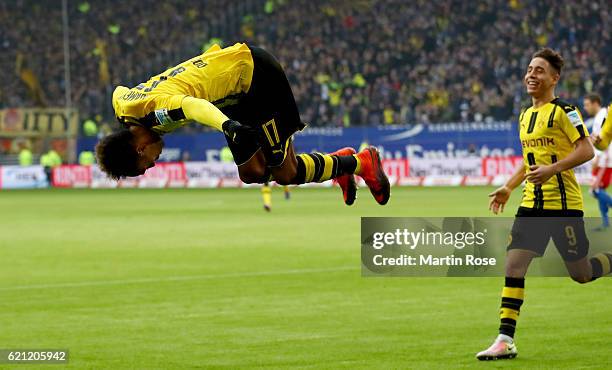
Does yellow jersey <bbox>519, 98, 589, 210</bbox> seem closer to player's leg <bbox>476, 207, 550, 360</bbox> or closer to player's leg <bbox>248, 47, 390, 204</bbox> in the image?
player's leg <bbox>476, 207, 550, 360</bbox>

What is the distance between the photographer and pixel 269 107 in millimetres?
9523

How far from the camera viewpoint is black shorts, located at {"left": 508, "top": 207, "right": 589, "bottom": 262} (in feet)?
30.7

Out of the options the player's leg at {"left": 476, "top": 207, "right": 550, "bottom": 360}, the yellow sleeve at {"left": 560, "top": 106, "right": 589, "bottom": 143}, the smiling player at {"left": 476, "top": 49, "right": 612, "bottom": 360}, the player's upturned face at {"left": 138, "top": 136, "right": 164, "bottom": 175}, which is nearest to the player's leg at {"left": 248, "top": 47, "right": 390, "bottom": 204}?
the player's upturned face at {"left": 138, "top": 136, "right": 164, "bottom": 175}

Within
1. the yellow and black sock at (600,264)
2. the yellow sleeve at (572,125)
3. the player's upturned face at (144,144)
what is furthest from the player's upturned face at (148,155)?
the yellow and black sock at (600,264)

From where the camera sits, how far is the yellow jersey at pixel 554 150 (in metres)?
9.38

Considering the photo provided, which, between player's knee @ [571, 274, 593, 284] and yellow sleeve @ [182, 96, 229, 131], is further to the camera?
player's knee @ [571, 274, 593, 284]

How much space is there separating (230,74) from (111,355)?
2502mm

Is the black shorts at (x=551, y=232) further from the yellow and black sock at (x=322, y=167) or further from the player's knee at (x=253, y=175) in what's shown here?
the player's knee at (x=253, y=175)

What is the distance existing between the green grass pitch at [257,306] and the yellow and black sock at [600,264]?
2.04ft

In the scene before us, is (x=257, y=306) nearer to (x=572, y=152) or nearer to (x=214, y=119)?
(x=572, y=152)

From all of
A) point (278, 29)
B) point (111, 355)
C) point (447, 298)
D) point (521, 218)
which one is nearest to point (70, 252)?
point (447, 298)

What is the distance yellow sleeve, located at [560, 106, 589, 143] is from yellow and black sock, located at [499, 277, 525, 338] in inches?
47.1

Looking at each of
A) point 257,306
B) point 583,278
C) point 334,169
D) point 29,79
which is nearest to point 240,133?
point 334,169

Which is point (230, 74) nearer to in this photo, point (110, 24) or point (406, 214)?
point (406, 214)
